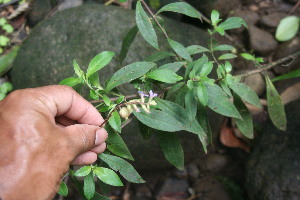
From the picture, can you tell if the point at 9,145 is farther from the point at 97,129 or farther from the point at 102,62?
the point at 102,62

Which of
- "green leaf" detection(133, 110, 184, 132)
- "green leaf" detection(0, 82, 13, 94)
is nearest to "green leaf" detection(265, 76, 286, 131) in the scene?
"green leaf" detection(133, 110, 184, 132)

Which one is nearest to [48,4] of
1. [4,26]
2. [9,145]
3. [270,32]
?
[4,26]

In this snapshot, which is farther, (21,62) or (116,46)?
(21,62)

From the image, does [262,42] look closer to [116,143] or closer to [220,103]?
[220,103]

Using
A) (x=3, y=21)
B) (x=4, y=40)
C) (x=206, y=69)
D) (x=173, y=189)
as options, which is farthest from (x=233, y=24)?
(x=3, y=21)

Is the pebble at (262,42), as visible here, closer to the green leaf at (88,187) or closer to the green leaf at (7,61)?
the green leaf at (7,61)

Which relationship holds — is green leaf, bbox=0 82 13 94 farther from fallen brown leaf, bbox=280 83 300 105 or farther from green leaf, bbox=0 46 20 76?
fallen brown leaf, bbox=280 83 300 105
